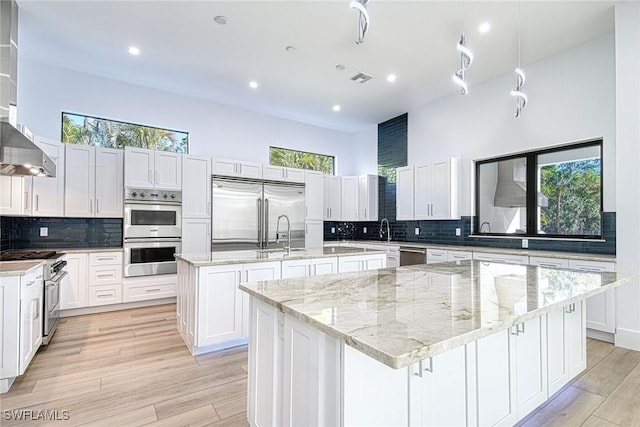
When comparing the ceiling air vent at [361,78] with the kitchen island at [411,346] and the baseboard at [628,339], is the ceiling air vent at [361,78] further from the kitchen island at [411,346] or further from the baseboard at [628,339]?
the baseboard at [628,339]

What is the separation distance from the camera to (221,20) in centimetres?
329

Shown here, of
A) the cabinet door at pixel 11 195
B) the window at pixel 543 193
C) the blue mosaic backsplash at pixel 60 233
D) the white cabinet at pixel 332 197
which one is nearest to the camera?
the cabinet door at pixel 11 195

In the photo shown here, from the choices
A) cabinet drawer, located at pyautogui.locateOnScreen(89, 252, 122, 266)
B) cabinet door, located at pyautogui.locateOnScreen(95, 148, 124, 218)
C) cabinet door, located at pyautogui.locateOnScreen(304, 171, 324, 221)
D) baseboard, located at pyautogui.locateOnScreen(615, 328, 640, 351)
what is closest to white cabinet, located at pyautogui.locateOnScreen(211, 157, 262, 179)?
cabinet door, located at pyautogui.locateOnScreen(304, 171, 324, 221)

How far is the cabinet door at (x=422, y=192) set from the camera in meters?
5.30

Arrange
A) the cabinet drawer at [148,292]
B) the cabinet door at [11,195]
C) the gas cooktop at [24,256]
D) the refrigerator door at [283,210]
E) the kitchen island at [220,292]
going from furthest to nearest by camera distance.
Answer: the refrigerator door at [283,210] < the cabinet drawer at [148,292] < the cabinet door at [11,195] < the gas cooktop at [24,256] < the kitchen island at [220,292]

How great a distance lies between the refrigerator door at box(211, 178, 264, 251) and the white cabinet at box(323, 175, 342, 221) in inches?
67.3

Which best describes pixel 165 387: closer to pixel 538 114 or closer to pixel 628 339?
pixel 628 339

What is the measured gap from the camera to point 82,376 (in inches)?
97.7

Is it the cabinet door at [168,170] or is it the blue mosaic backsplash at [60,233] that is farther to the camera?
the cabinet door at [168,170]

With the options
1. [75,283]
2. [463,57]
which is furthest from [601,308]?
[75,283]

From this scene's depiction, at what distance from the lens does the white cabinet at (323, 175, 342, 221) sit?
21.9 ft

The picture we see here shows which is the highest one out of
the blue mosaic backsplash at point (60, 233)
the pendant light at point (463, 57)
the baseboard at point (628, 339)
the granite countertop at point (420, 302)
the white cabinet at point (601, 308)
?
the pendant light at point (463, 57)

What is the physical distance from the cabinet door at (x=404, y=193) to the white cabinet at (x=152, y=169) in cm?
375

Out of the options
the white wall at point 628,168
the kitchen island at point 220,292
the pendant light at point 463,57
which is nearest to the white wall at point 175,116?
the kitchen island at point 220,292
